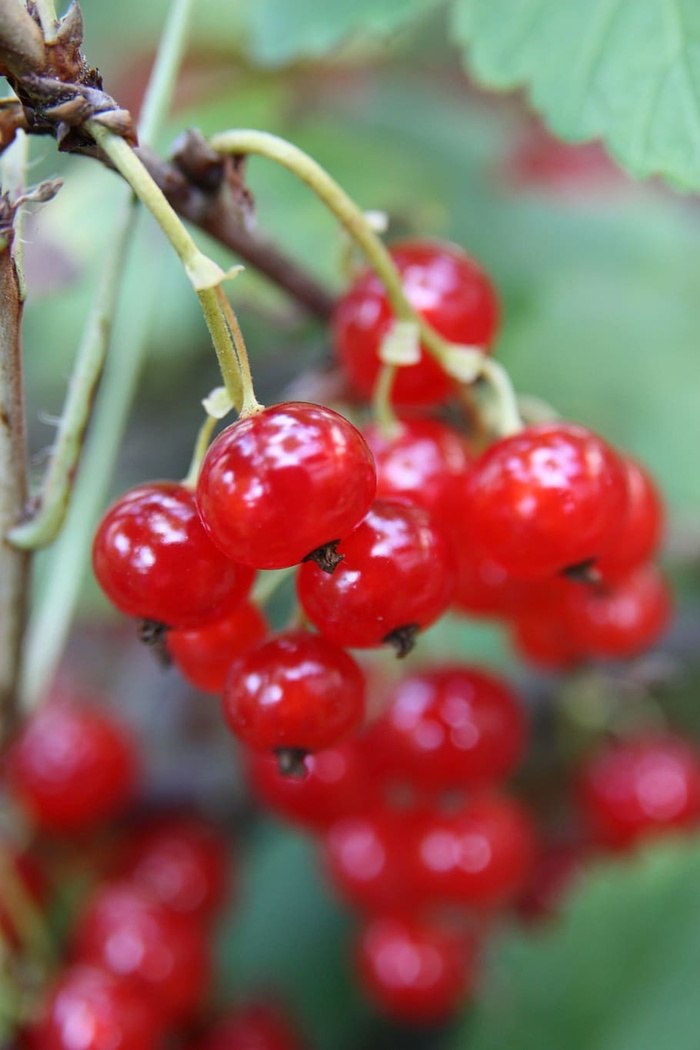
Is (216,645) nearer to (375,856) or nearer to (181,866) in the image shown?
(375,856)

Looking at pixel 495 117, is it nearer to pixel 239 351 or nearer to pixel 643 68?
pixel 643 68

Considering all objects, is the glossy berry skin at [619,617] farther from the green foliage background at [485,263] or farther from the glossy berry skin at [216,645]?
the glossy berry skin at [216,645]

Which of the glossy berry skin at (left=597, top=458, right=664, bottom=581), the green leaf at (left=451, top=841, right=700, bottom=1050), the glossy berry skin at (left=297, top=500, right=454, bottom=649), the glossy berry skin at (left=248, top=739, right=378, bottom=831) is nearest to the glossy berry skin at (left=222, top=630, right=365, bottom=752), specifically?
the glossy berry skin at (left=297, top=500, right=454, bottom=649)

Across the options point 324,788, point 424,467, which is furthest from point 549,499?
point 324,788

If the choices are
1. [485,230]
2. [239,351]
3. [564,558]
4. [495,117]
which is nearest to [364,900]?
[564,558]

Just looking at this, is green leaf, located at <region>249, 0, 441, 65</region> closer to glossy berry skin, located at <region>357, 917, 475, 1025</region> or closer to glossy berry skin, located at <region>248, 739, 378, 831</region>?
glossy berry skin, located at <region>248, 739, 378, 831</region>

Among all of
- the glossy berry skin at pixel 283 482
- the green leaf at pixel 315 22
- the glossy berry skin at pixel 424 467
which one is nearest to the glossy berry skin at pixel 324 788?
the glossy berry skin at pixel 424 467
